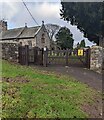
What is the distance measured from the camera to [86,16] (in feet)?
81.1

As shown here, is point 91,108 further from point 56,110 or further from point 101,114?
point 56,110

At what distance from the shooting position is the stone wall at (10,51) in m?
15.3

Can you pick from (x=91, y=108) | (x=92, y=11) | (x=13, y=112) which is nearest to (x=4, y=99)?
(x=13, y=112)

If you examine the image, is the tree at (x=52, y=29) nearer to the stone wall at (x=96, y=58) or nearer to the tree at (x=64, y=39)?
the tree at (x=64, y=39)

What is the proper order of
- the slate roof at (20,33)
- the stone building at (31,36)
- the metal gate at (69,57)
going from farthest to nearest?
the slate roof at (20,33) → the stone building at (31,36) → the metal gate at (69,57)

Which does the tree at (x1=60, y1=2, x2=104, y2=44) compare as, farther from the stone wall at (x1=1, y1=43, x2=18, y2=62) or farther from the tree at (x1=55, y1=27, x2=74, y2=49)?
the tree at (x1=55, y1=27, x2=74, y2=49)

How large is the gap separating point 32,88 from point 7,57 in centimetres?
835

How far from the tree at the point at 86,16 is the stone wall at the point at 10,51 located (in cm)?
1026

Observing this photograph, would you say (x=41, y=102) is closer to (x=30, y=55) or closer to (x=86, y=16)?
(x=30, y=55)

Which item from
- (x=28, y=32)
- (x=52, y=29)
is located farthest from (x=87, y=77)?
(x=52, y=29)

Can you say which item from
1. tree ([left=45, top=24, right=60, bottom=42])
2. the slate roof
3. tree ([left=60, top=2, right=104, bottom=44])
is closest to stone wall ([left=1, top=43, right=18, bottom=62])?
tree ([left=60, top=2, right=104, bottom=44])

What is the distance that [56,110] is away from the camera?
603cm

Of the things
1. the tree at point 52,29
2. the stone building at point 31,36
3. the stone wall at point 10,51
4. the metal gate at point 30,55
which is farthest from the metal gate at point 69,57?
the tree at point 52,29

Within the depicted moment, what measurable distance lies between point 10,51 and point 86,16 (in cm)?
1148
